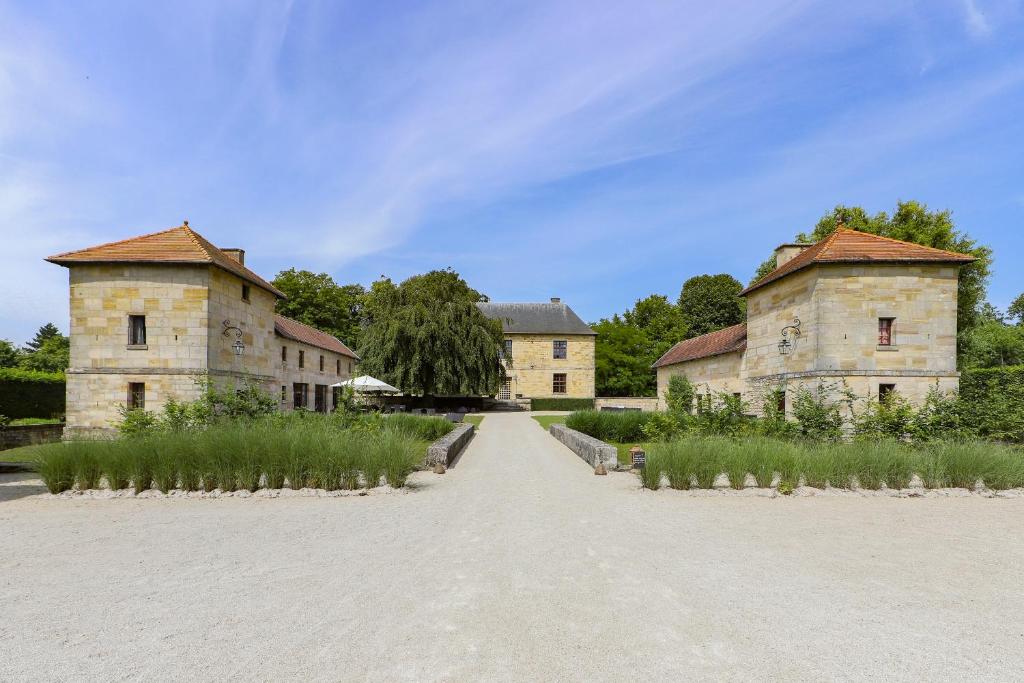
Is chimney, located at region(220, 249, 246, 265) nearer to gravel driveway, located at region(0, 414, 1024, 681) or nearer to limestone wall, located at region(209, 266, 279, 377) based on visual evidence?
limestone wall, located at region(209, 266, 279, 377)

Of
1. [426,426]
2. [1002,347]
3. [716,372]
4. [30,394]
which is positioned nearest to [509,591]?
[426,426]

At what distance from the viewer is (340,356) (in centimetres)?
3375

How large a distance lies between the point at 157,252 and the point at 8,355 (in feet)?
93.3

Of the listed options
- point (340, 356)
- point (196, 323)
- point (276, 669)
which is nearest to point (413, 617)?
point (276, 669)

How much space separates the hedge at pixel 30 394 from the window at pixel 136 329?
685 centimetres

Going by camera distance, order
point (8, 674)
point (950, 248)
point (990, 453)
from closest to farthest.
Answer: point (8, 674), point (990, 453), point (950, 248)

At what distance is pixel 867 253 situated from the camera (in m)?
16.8

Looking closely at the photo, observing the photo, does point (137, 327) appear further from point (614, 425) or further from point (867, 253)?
point (867, 253)

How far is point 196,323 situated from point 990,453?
1958 centimetres

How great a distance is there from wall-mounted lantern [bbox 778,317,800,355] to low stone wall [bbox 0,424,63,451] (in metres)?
21.8

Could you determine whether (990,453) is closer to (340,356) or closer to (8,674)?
(8,674)

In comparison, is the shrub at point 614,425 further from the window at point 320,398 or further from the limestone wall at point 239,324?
the window at point 320,398

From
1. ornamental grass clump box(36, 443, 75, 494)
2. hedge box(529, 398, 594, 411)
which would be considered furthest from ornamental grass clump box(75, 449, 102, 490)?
hedge box(529, 398, 594, 411)

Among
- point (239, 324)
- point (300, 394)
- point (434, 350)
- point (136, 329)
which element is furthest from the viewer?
point (434, 350)
